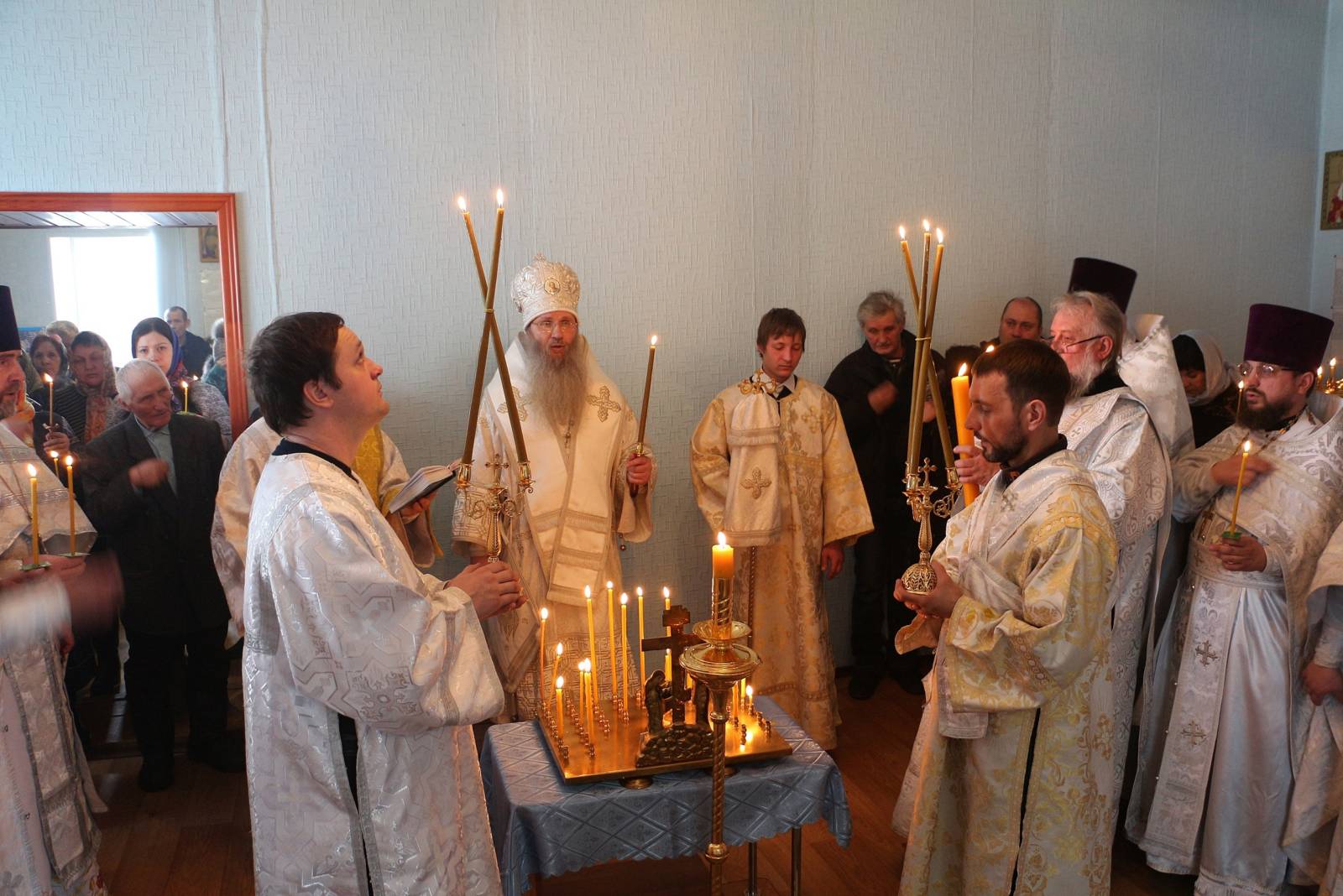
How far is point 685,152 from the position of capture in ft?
16.0

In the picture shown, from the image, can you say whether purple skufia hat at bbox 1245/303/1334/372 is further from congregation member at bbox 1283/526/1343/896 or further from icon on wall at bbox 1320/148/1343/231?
icon on wall at bbox 1320/148/1343/231

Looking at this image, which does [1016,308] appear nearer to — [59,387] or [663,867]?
[663,867]

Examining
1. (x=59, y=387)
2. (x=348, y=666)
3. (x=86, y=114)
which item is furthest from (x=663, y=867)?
(x=86, y=114)

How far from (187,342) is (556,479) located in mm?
1704

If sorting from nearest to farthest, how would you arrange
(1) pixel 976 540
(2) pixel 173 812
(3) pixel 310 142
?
(1) pixel 976 540
(2) pixel 173 812
(3) pixel 310 142

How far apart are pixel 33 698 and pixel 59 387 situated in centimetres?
166

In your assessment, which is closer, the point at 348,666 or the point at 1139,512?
the point at 348,666

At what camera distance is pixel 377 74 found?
4.43 m

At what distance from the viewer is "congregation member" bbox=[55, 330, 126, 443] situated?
13.5 ft

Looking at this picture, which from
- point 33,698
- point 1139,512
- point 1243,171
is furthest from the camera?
point 1243,171

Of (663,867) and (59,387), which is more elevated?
(59,387)

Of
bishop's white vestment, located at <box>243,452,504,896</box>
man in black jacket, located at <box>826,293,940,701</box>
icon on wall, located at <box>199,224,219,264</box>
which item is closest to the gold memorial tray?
bishop's white vestment, located at <box>243,452,504,896</box>

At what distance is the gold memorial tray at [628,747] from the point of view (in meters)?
2.61

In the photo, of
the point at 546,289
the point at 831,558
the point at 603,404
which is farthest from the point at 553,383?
the point at 831,558
